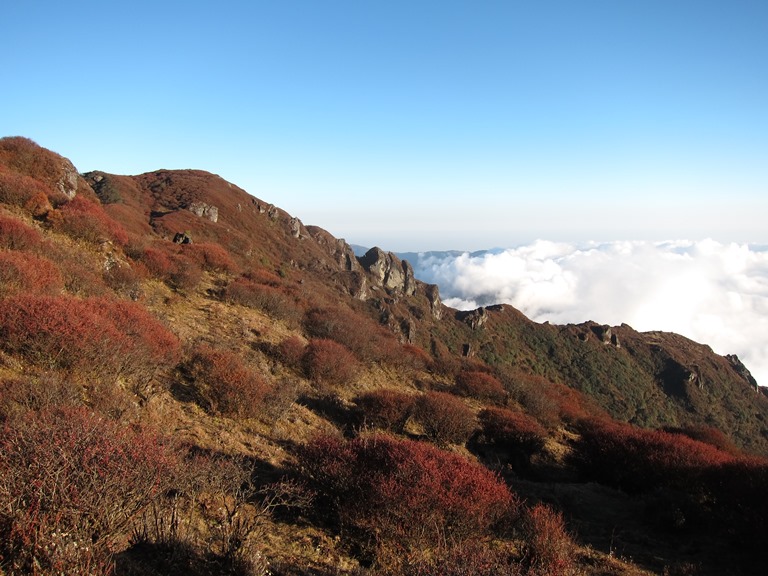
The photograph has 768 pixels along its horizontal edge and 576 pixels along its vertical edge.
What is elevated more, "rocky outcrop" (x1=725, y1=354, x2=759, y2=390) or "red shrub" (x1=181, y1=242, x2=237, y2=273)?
"red shrub" (x1=181, y1=242, x2=237, y2=273)

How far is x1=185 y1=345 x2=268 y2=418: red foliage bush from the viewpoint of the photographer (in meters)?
10.7

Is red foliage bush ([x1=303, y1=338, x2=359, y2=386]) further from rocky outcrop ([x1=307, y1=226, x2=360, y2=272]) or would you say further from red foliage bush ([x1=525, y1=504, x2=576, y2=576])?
rocky outcrop ([x1=307, y1=226, x2=360, y2=272])

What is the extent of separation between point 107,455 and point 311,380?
1136 centimetres

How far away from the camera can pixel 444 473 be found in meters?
7.54

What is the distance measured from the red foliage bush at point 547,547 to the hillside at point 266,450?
0.15 ft

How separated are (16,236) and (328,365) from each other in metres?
11.1

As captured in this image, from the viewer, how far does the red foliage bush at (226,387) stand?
10.7 metres

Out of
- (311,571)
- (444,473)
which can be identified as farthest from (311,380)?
(311,571)

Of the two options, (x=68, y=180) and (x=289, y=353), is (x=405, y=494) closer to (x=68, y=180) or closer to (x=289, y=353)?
(x=289, y=353)

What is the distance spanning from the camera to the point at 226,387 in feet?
35.6

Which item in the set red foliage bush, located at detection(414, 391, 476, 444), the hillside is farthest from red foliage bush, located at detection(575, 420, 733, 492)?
red foliage bush, located at detection(414, 391, 476, 444)

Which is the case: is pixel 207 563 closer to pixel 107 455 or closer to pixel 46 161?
pixel 107 455

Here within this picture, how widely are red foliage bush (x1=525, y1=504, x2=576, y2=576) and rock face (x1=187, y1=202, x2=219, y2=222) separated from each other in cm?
5221

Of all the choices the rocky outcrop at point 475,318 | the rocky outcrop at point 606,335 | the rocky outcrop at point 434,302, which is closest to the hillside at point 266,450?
the rocky outcrop at point 475,318
